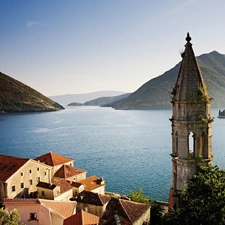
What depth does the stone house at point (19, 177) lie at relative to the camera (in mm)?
28891

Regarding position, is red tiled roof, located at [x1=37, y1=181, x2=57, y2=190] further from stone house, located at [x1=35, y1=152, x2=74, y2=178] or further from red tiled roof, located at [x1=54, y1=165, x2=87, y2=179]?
stone house, located at [x1=35, y1=152, x2=74, y2=178]

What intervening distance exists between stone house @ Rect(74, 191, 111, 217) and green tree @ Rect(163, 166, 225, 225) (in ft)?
38.5

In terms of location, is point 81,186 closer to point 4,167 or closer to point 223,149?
point 4,167

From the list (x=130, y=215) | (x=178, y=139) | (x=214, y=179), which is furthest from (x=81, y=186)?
(x=214, y=179)

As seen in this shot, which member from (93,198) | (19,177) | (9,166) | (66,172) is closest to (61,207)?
(93,198)

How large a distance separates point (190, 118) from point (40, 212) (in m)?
15.2

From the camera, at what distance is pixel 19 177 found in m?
30.5

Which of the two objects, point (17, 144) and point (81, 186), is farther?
point (17, 144)

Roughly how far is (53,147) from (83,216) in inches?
2632

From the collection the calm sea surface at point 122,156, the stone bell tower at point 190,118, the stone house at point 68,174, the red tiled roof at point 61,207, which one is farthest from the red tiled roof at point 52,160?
the stone bell tower at point 190,118

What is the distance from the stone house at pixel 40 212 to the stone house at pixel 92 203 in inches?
119

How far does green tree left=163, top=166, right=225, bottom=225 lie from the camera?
12.3 m

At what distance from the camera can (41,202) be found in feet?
74.3

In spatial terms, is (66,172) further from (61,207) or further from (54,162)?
(61,207)
